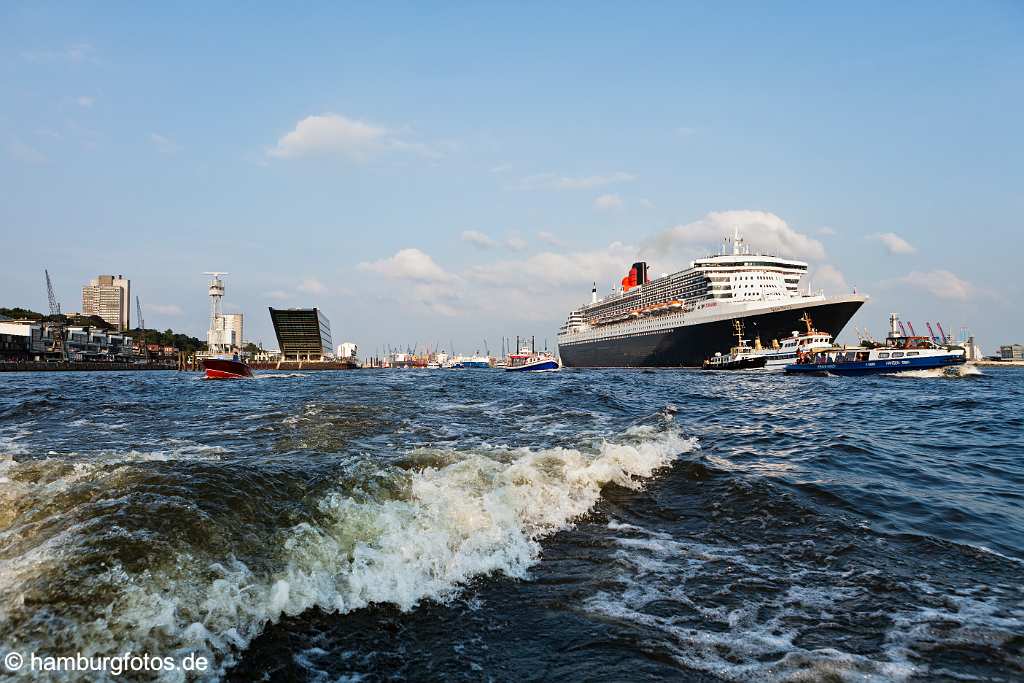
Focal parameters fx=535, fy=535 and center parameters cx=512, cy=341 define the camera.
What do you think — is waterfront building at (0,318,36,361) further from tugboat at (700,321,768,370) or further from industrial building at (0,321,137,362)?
tugboat at (700,321,768,370)

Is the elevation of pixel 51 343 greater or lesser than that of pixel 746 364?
→ greater

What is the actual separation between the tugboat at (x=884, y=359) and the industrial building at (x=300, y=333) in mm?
88295

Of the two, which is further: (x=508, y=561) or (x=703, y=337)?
(x=703, y=337)

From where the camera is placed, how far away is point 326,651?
3.22m

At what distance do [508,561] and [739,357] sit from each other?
51967 mm

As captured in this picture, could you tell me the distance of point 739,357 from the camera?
51.8m

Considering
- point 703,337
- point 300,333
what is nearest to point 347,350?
point 300,333

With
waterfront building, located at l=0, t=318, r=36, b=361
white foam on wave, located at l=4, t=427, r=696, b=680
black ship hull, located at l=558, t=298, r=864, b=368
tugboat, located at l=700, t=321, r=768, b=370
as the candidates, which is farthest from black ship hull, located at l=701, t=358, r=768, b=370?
waterfront building, located at l=0, t=318, r=36, b=361

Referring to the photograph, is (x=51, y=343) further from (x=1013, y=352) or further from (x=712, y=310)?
(x=1013, y=352)

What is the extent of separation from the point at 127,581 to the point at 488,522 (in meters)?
2.95

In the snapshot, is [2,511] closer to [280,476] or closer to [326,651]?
[280,476]

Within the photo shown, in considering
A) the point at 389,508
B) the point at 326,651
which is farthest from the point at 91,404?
the point at 326,651

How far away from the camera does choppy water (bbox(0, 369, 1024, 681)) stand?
124 inches

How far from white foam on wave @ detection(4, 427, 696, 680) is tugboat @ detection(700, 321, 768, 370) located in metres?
48.2
